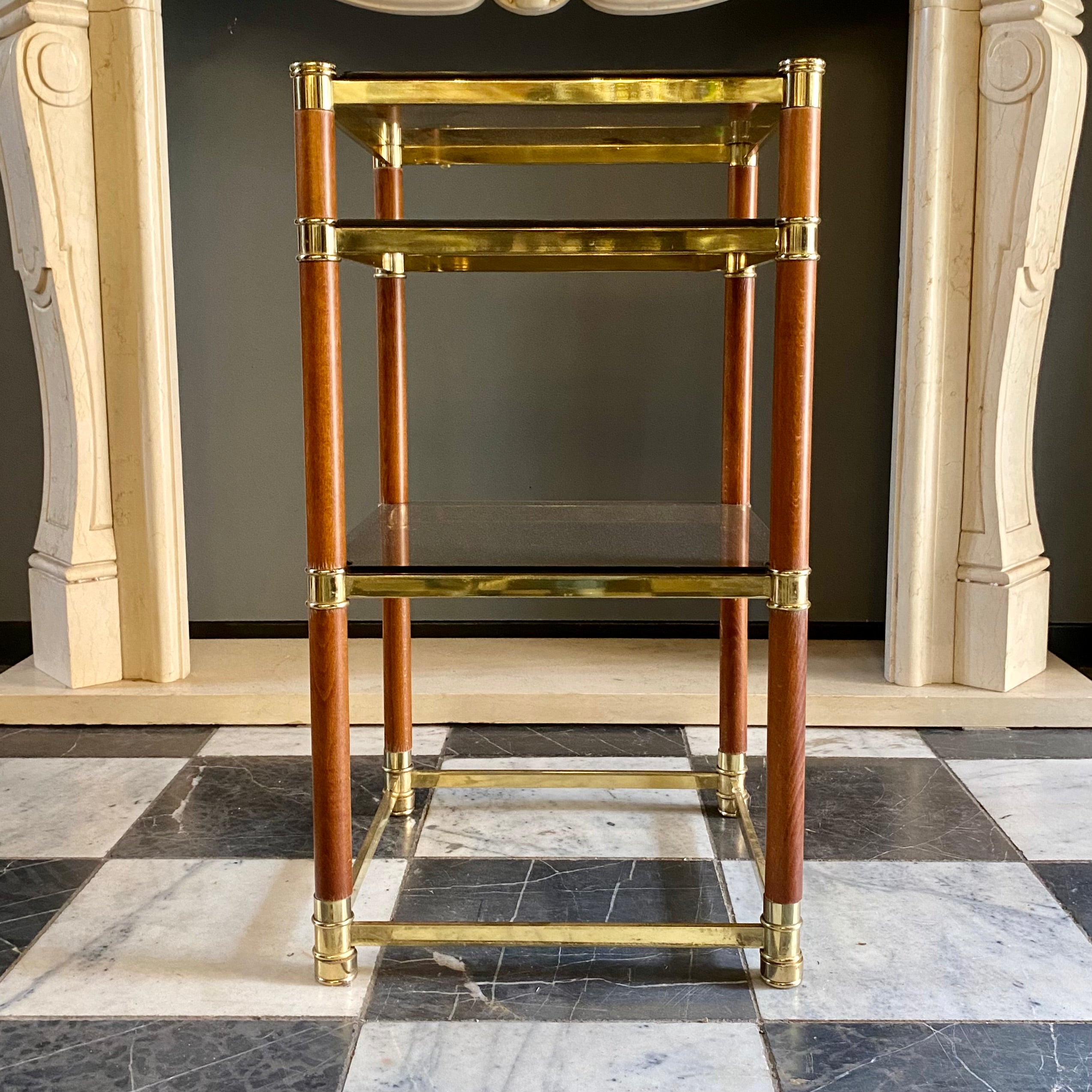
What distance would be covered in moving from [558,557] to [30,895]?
0.80 metres

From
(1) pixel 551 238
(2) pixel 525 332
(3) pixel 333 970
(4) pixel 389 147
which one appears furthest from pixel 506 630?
(1) pixel 551 238

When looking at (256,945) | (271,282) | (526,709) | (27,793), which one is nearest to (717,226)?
(256,945)

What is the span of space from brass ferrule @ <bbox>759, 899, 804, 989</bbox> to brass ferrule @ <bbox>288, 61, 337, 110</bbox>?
3.11 feet

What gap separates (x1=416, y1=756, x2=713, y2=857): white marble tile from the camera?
5.70 feet

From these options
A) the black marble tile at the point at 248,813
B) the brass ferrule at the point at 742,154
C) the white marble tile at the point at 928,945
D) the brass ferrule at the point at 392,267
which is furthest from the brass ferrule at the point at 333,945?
the brass ferrule at the point at 742,154

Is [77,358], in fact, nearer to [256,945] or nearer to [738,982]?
[256,945]

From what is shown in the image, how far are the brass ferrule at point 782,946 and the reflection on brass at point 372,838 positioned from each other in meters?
0.47

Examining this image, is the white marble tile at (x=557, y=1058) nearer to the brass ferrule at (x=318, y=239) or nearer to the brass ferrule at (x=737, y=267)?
the brass ferrule at (x=318, y=239)

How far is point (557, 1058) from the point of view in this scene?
124cm

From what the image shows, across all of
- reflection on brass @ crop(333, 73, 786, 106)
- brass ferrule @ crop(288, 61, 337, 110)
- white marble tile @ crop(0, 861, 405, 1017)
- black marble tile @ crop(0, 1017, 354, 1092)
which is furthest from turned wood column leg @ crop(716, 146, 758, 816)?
black marble tile @ crop(0, 1017, 354, 1092)

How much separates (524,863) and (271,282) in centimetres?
143

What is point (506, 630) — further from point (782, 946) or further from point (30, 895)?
point (782, 946)

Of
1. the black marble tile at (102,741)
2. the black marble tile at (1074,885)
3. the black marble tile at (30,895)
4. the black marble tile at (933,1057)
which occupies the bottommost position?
the black marble tile at (933,1057)

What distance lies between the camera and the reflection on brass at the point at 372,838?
1.62 metres
